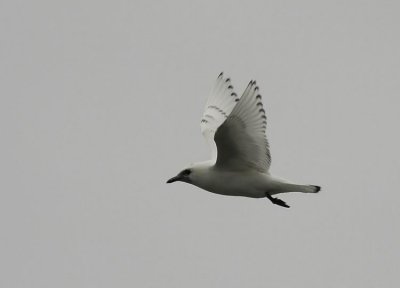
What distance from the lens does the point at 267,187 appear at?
49.1 ft

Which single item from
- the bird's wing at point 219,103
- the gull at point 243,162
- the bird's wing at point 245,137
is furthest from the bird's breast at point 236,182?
the bird's wing at point 219,103

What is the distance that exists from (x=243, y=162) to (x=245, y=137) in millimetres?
472

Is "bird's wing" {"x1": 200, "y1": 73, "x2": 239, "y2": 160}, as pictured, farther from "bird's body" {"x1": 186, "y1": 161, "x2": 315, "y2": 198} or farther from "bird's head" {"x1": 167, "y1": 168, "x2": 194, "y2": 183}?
"bird's body" {"x1": 186, "y1": 161, "x2": 315, "y2": 198}

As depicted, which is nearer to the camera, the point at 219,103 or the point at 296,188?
the point at 296,188

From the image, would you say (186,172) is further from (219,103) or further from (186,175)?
(219,103)

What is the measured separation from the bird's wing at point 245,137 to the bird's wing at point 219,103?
2.87 m

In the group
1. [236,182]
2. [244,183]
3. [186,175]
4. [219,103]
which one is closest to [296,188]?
[244,183]

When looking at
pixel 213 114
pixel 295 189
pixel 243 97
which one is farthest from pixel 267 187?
pixel 213 114

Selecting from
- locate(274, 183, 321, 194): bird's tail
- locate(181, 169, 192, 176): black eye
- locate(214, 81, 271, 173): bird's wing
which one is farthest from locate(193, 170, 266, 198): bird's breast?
locate(181, 169, 192, 176): black eye

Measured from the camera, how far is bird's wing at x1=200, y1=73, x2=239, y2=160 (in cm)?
1780

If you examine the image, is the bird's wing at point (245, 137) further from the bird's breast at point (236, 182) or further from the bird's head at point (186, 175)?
the bird's head at point (186, 175)

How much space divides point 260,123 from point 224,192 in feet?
3.82

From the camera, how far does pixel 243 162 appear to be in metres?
14.9

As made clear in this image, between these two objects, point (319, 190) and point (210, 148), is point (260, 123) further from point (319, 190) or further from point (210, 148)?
point (210, 148)
